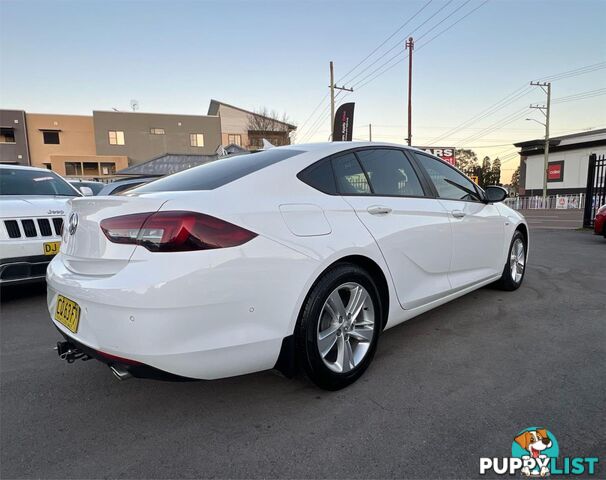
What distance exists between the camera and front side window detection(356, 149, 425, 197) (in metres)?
2.66

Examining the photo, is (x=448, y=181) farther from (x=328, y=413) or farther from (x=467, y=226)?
(x=328, y=413)

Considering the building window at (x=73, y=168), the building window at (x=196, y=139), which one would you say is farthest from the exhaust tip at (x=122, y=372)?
the building window at (x=73, y=168)

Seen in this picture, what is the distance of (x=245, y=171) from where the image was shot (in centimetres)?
217

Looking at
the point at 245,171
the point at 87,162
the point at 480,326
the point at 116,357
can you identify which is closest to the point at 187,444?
the point at 116,357

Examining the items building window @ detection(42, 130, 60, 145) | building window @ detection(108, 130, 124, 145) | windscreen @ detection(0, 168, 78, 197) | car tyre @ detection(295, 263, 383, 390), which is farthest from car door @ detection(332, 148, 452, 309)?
building window @ detection(42, 130, 60, 145)

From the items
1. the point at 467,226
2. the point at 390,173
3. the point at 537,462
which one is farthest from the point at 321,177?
the point at 537,462

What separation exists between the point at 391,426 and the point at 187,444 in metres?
1.02

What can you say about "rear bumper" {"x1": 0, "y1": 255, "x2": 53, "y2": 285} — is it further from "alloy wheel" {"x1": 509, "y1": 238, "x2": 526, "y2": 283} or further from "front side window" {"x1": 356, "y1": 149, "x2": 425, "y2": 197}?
"alloy wheel" {"x1": 509, "y1": 238, "x2": 526, "y2": 283}

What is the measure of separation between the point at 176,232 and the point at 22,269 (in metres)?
3.08

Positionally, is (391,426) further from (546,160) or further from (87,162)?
(87,162)

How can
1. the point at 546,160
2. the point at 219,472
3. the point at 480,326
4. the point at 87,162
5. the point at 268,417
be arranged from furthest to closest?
the point at 87,162 → the point at 546,160 → the point at 480,326 → the point at 268,417 → the point at 219,472

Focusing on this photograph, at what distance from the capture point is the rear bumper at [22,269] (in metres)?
3.73

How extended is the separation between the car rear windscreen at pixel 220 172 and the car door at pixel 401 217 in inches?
16.3

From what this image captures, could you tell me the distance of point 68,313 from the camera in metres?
2.00
